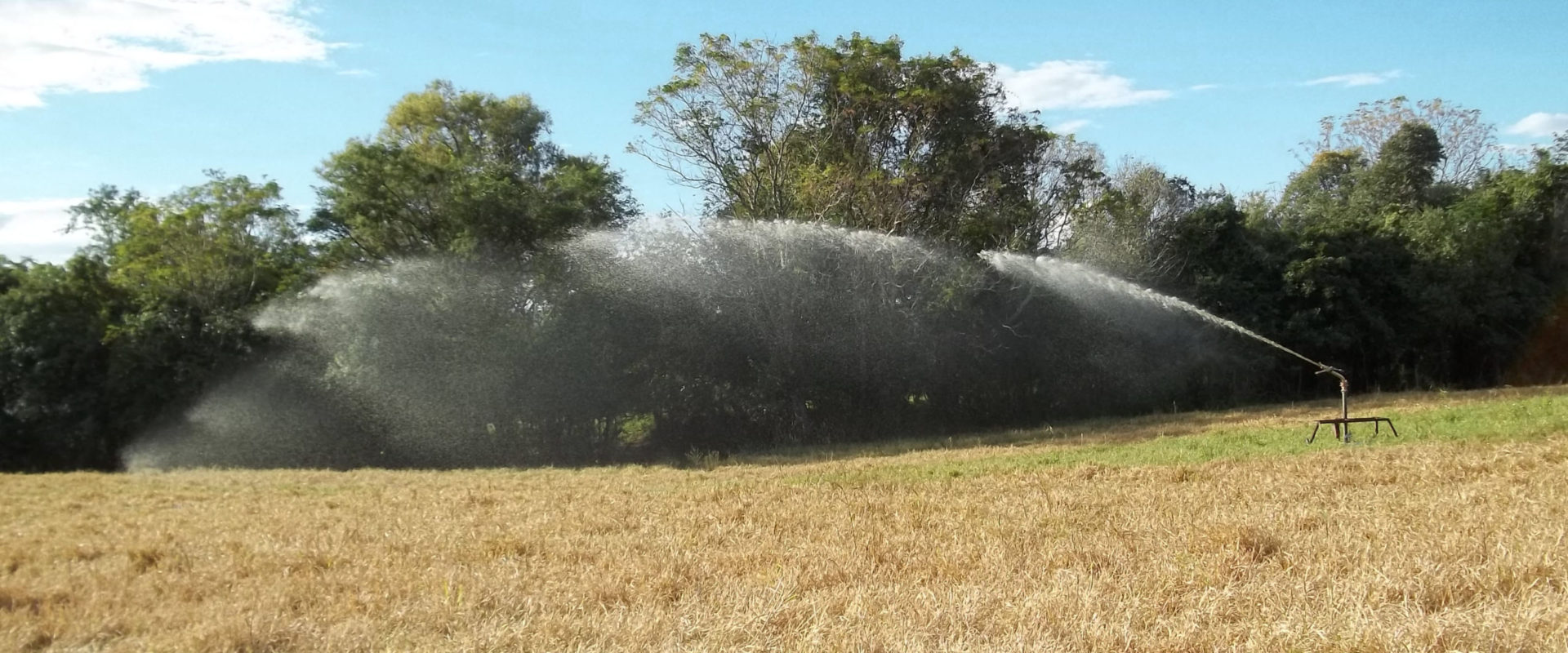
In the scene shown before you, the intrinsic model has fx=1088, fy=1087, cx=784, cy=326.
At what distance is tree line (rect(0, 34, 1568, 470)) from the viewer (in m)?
21.7

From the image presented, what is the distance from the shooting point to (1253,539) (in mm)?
6441

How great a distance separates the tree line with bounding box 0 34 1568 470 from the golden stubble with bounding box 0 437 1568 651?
12.1 metres

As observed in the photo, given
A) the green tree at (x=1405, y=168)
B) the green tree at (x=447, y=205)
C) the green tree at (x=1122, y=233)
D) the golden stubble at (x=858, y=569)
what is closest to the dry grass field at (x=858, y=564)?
the golden stubble at (x=858, y=569)

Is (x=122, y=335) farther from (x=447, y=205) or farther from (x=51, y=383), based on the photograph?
(x=447, y=205)

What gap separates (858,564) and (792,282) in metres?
15.9

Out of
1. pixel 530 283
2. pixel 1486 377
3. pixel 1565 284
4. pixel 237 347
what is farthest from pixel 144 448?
pixel 1565 284

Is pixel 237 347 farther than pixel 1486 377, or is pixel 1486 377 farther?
pixel 1486 377

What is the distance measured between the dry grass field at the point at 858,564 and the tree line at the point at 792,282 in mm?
10766

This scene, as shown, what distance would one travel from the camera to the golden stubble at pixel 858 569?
4.86 m

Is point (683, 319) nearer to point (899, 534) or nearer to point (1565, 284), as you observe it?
point (899, 534)

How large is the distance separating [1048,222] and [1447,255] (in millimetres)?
12013

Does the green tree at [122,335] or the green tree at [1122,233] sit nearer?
the green tree at [122,335]

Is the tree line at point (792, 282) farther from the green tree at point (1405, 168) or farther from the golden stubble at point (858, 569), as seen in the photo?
the golden stubble at point (858, 569)

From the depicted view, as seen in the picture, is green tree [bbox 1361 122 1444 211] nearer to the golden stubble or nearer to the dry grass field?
the dry grass field
